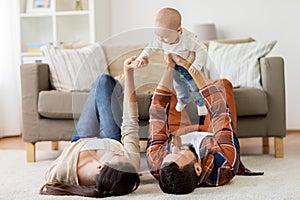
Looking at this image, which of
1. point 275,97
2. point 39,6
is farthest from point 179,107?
point 39,6

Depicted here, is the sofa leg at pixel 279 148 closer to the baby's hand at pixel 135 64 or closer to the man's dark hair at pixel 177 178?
the man's dark hair at pixel 177 178

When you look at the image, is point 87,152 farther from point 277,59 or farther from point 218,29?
point 218,29

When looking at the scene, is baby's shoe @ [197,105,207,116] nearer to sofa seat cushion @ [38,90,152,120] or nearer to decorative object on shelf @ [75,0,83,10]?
sofa seat cushion @ [38,90,152,120]

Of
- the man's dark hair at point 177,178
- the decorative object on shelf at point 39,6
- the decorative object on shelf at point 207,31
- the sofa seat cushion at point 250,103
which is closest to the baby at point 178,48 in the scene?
the man's dark hair at point 177,178

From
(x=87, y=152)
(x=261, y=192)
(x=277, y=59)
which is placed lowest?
(x=261, y=192)

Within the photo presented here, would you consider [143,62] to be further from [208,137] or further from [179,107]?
[208,137]

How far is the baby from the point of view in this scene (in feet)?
8.05

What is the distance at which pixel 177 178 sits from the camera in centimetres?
243

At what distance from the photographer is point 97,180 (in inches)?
96.2

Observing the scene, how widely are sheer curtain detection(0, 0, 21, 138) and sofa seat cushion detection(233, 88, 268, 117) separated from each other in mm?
2372

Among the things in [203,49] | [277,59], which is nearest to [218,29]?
[277,59]

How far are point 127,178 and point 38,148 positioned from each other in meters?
2.20

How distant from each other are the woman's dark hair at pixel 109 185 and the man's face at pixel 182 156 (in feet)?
0.53

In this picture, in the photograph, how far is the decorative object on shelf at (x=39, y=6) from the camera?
5.36 metres
